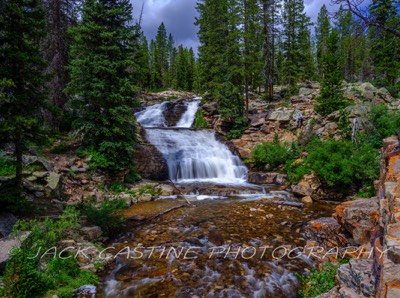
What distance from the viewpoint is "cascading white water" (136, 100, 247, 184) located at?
56.2 feet

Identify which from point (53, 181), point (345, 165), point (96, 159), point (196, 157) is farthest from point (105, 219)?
point (345, 165)

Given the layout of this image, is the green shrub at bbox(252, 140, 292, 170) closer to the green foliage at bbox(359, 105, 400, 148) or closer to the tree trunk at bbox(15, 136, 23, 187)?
the green foliage at bbox(359, 105, 400, 148)

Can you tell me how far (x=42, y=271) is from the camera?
17.2 feet

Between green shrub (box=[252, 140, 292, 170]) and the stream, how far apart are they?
123 inches

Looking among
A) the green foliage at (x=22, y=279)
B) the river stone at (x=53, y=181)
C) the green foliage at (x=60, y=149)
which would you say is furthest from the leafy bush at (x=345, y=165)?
the green foliage at (x=60, y=149)

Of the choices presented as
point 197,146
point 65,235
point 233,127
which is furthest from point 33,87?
point 233,127

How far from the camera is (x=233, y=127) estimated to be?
23.1 metres

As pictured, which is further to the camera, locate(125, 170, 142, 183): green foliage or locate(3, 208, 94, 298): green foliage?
locate(125, 170, 142, 183): green foliage

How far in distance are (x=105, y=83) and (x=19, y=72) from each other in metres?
6.09

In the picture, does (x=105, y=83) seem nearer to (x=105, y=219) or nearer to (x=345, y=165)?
(x=105, y=219)

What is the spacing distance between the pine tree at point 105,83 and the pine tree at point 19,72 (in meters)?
5.29

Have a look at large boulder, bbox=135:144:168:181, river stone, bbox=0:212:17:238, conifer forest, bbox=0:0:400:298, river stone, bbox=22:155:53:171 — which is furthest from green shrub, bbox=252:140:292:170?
river stone, bbox=0:212:17:238

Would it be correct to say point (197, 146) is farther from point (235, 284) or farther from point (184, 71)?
point (184, 71)

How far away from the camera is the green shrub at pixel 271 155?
1705 cm
